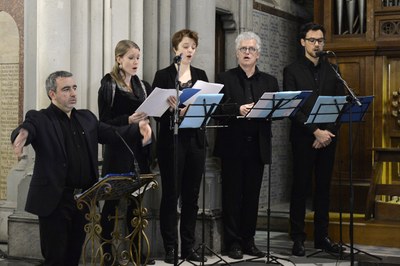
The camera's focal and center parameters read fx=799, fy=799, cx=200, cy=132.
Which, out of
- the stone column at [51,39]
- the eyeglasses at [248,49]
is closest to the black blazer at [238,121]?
the eyeglasses at [248,49]

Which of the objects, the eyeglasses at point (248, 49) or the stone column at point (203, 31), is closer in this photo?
the eyeglasses at point (248, 49)

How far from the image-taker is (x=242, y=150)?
6832 mm

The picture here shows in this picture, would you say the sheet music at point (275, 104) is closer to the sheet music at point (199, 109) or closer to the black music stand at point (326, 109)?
the black music stand at point (326, 109)

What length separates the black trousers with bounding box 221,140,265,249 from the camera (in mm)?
6859

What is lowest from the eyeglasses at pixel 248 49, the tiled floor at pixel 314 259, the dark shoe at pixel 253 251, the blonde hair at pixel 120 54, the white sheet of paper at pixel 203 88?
the tiled floor at pixel 314 259

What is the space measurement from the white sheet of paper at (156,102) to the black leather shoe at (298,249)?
198 centimetres

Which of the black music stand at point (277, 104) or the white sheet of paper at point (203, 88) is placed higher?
the white sheet of paper at point (203, 88)

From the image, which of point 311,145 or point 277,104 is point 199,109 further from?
point 311,145

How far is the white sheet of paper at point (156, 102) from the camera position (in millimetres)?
5555

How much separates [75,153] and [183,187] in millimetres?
1543

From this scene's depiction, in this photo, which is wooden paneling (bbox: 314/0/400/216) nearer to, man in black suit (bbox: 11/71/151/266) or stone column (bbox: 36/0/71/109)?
stone column (bbox: 36/0/71/109)

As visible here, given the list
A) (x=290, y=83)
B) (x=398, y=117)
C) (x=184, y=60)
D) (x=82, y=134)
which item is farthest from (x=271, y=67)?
(x=82, y=134)

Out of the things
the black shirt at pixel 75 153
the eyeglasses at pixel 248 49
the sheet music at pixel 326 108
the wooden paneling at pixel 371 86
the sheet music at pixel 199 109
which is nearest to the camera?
the black shirt at pixel 75 153

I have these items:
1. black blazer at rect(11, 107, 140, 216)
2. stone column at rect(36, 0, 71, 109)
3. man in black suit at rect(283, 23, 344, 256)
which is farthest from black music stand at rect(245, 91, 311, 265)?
black blazer at rect(11, 107, 140, 216)
